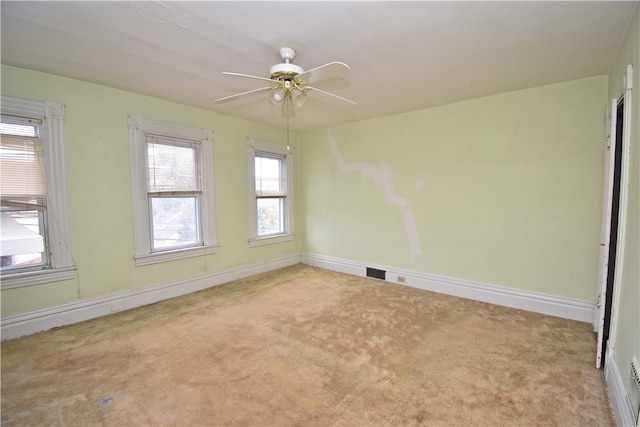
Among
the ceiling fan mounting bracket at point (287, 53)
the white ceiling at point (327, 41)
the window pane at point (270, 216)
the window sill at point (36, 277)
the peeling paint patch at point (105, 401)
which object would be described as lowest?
the peeling paint patch at point (105, 401)

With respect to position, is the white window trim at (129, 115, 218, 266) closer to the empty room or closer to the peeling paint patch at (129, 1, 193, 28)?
the empty room

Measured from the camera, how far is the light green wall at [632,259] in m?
1.66

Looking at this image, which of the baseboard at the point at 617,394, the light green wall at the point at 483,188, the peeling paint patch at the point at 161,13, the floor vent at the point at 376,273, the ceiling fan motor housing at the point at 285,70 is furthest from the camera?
→ the floor vent at the point at 376,273

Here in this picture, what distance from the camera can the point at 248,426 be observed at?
1.73m

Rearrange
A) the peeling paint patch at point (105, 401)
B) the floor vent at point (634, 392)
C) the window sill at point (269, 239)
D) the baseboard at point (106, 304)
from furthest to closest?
the window sill at point (269, 239)
the baseboard at point (106, 304)
the peeling paint patch at point (105, 401)
the floor vent at point (634, 392)

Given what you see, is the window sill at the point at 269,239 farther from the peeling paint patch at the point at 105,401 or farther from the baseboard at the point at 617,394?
the baseboard at the point at 617,394

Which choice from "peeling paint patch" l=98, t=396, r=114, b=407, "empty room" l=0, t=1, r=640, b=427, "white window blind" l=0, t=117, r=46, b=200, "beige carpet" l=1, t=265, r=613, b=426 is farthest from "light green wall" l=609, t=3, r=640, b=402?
"white window blind" l=0, t=117, r=46, b=200

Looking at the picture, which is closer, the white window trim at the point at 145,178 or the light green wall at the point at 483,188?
the light green wall at the point at 483,188

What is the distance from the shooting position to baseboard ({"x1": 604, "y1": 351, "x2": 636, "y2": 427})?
1606 millimetres

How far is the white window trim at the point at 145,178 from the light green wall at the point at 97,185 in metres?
0.06

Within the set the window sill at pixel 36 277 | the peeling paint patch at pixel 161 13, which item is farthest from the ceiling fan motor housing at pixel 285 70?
the window sill at pixel 36 277

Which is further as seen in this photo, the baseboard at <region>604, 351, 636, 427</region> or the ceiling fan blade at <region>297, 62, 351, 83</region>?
the ceiling fan blade at <region>297, 62, 351, 83</region>

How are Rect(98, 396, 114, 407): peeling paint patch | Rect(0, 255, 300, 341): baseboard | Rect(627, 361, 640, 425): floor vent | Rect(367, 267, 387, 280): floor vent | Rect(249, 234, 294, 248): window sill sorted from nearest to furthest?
1. Rect(627, 361, 640, 425): floor vent
2. Rect(98, 396, 114, 407): peeling paint patch
3. Rect(0, 255, 300, 341): baseboard
4. Rect(367, 267, 387, 280): floor vent
5. Rect(249, 234, 294, 248): window sill

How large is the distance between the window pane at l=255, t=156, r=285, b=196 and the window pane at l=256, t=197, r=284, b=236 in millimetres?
154
